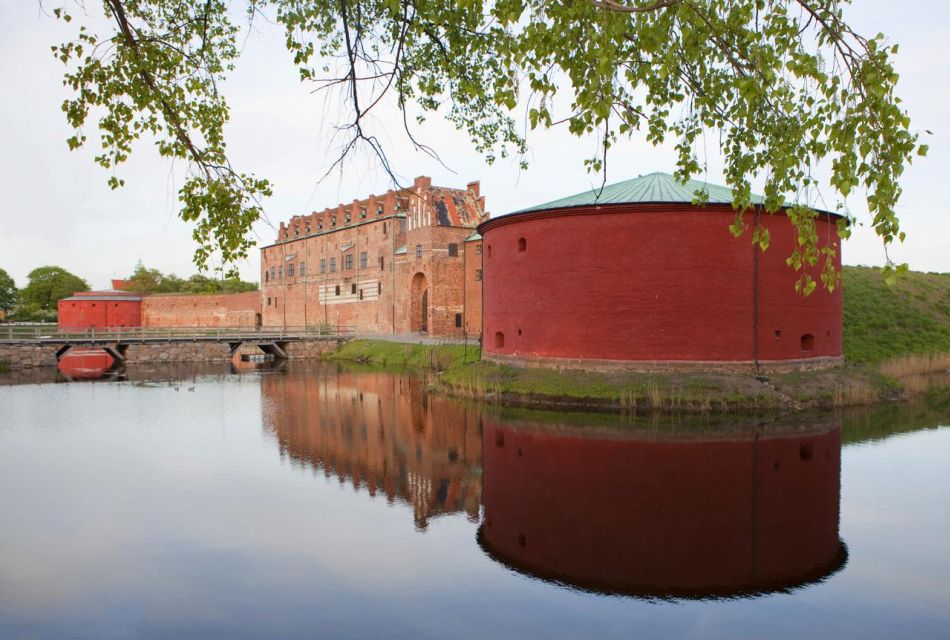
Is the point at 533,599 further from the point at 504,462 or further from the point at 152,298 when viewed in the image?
the point at 152,298

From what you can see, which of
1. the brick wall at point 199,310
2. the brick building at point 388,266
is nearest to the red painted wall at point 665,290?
the brick building at point 388,266

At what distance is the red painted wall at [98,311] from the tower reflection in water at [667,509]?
143ft

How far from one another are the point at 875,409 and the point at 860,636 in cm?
1123

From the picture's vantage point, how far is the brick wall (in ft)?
163

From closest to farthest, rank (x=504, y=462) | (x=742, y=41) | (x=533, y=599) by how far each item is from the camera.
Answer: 1. (x=742, y=41)
2. (x=533, y=599)
3. (x=504, y=462)

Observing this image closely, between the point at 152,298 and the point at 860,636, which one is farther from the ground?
the point at 152,298

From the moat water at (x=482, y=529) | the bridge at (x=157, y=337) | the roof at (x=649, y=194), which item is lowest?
the moat water at (x=482, y=529)

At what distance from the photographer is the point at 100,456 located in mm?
11211

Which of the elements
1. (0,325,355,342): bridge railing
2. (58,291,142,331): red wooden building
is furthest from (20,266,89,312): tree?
(0,325,355,342): bridge railing

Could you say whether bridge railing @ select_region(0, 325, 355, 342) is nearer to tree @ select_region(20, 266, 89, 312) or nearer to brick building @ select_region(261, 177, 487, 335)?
brick building @ select_region(261, 177, 487, 335)

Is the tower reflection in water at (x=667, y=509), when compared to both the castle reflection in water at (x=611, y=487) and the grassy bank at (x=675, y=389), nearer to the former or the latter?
the castle reflection in water at (x=611, y=487)

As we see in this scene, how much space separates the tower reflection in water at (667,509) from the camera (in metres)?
6.37

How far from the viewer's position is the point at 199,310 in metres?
49.8

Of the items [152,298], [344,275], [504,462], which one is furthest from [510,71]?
[152,298]
